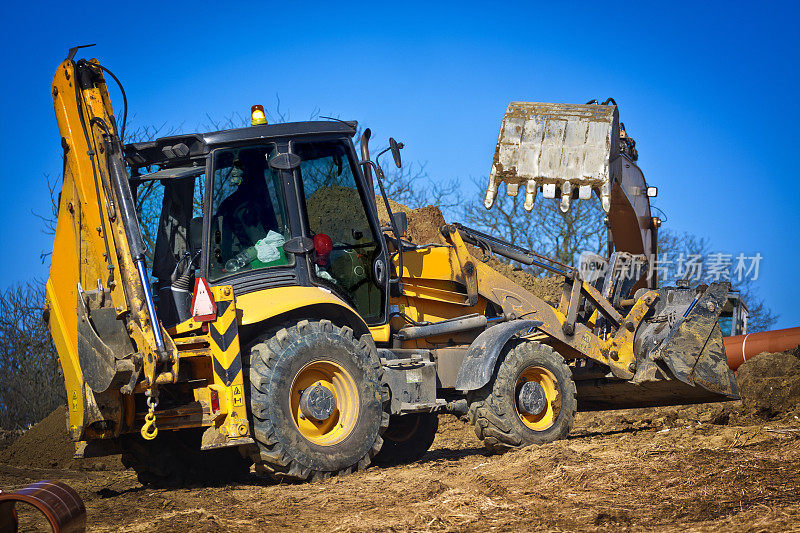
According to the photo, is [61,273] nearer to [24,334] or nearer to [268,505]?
[268,505]

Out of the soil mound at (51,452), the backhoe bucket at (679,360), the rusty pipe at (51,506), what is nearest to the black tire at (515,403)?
the backhoe bucket at (679,360)

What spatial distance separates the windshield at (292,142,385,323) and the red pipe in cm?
844

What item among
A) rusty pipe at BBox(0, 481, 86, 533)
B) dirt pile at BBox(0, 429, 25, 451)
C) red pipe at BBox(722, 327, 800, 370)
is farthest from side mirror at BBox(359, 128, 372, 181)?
dirt pile at BBox(0, 429, 25, 451)

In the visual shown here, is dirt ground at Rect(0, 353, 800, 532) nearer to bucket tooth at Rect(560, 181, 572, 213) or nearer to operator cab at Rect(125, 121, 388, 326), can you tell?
operator cab at Rect(125, 121, 388, 326)

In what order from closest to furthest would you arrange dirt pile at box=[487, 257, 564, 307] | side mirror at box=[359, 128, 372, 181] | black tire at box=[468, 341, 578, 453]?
1. side mirror at box=[359, 128, 372, 181]
2. black tire at box=[468, 341, 578, 453]
3. dirt pile at box=[487, 257, 564, 307]

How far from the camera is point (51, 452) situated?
11812 millimetres

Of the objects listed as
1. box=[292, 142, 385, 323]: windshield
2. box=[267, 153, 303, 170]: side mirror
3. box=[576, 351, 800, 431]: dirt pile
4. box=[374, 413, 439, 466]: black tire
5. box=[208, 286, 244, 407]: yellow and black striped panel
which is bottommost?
box=[576, 351, 800, 431]: dirt pile

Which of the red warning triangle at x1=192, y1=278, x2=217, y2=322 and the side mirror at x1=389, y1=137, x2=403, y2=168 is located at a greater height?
the side mirror at x1=389, y1=137, x2=403, y2=168

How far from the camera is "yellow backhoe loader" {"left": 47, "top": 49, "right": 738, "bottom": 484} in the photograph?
6.46 metres

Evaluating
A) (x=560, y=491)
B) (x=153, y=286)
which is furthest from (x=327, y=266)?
(x=560, y=491)

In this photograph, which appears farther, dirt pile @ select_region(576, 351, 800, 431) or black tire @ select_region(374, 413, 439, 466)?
dirt pile @ select_region(576, 351, 800, 431)

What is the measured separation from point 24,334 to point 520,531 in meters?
15.4

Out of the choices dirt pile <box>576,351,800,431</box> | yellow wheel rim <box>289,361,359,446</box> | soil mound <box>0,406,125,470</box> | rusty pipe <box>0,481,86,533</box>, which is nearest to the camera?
rusty pipe <box>0,481,86,533</box>

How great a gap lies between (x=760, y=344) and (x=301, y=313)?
9873 millimetres
